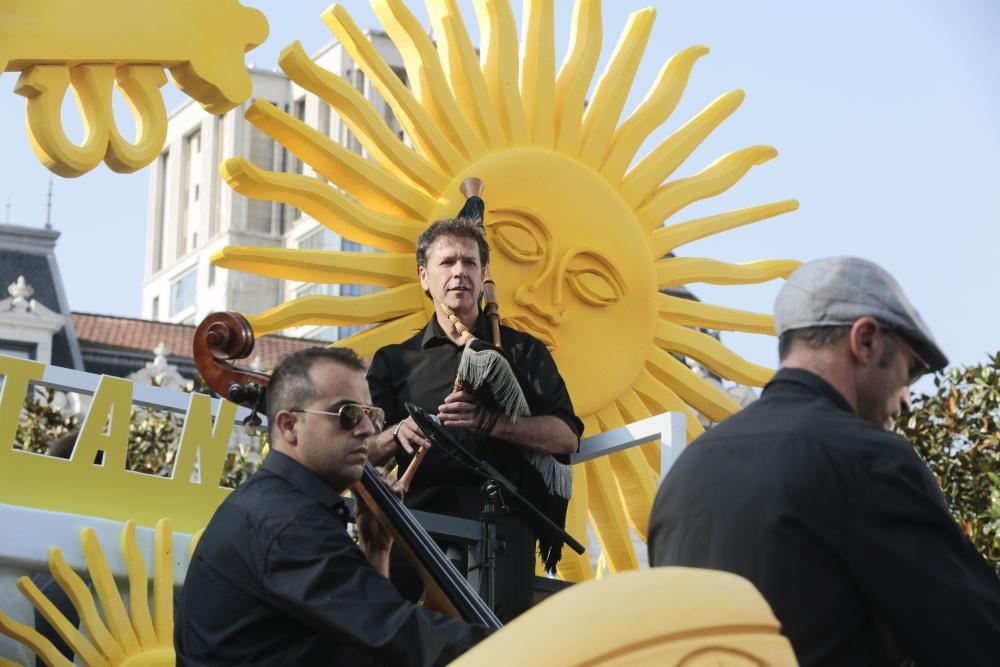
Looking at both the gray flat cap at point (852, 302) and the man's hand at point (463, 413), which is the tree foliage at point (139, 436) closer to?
the man's hand at point (463, 413)

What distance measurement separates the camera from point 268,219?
6831 cm

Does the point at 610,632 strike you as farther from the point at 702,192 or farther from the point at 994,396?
the point at 994,396

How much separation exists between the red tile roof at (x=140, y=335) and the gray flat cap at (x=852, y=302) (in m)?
37.7

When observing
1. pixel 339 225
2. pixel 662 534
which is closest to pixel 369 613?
pixel 662 534

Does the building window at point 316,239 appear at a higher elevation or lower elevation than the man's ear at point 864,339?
higher

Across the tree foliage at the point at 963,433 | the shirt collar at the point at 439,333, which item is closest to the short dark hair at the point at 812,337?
the shirt collar at the point at 439,333

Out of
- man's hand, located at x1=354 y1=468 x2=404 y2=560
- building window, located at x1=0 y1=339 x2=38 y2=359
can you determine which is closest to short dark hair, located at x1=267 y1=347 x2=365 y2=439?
man's hand, located at x1=354 y1=468 x2=404 y2=560

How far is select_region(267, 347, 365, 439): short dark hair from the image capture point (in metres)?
3.66

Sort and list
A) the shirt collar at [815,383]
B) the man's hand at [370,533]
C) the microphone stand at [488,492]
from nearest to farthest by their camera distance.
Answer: the shirt collar at [815,383] → the man's hand at [370,533] → the microphone stand at [488,492]

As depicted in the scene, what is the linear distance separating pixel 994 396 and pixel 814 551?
9462 mm

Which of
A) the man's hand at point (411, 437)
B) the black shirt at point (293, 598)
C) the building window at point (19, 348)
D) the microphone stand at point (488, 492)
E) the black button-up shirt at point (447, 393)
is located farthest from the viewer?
the building window at point (19, 348)

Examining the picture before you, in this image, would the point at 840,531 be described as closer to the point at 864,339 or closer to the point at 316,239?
the point at 864,339

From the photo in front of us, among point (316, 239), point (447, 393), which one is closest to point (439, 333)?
point (447, 393)

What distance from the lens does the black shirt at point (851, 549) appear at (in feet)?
8.41
